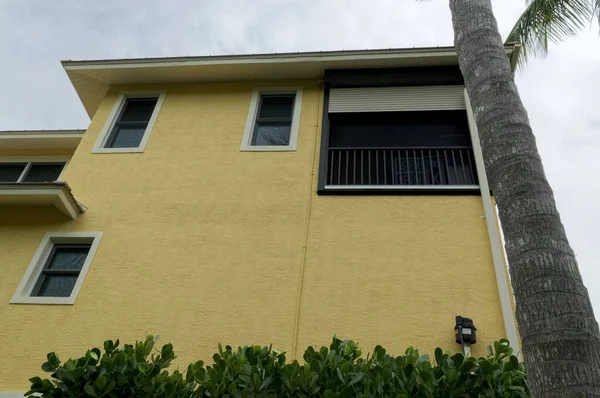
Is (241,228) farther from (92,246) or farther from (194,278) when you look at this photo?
(92,246)

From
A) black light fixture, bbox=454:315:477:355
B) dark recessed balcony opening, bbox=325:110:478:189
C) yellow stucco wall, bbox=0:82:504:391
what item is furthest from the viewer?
dark recessed balcony opening, bbox=325:110:478:189

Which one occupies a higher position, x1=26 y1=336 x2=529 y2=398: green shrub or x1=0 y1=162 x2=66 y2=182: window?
x1=0 y1=162 x2=66 y2=182: window

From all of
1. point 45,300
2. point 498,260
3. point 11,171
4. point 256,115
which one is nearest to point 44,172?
point 11,171

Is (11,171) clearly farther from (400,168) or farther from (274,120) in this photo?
(400,168)

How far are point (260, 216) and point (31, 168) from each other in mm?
6194

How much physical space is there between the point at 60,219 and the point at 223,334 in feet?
11.1

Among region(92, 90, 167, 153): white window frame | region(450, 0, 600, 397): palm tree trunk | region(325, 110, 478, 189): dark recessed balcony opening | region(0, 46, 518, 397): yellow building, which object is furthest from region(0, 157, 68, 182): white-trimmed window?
region(450, 0, 600, 397): palm tree trunk

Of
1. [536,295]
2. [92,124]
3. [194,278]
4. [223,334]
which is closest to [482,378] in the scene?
[536,295]

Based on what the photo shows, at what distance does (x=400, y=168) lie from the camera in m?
8.10

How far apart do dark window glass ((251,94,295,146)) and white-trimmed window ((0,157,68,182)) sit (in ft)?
15.2

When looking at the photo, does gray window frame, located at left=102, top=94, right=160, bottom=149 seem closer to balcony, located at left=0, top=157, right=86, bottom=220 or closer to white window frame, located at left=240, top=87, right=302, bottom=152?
balcony, located at left=0, top=157, right=86, bottom=220

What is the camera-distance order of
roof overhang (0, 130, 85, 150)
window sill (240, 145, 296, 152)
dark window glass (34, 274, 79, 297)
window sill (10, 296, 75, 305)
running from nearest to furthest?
window sill (10, 296, 75, 305) < dark window glass (34, 274, 79, 297) < window sill (240, 145, 296, 152) < roof overhang (0, 130, 85, 150)

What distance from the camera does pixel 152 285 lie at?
7008 mm

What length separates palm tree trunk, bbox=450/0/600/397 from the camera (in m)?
2.52
